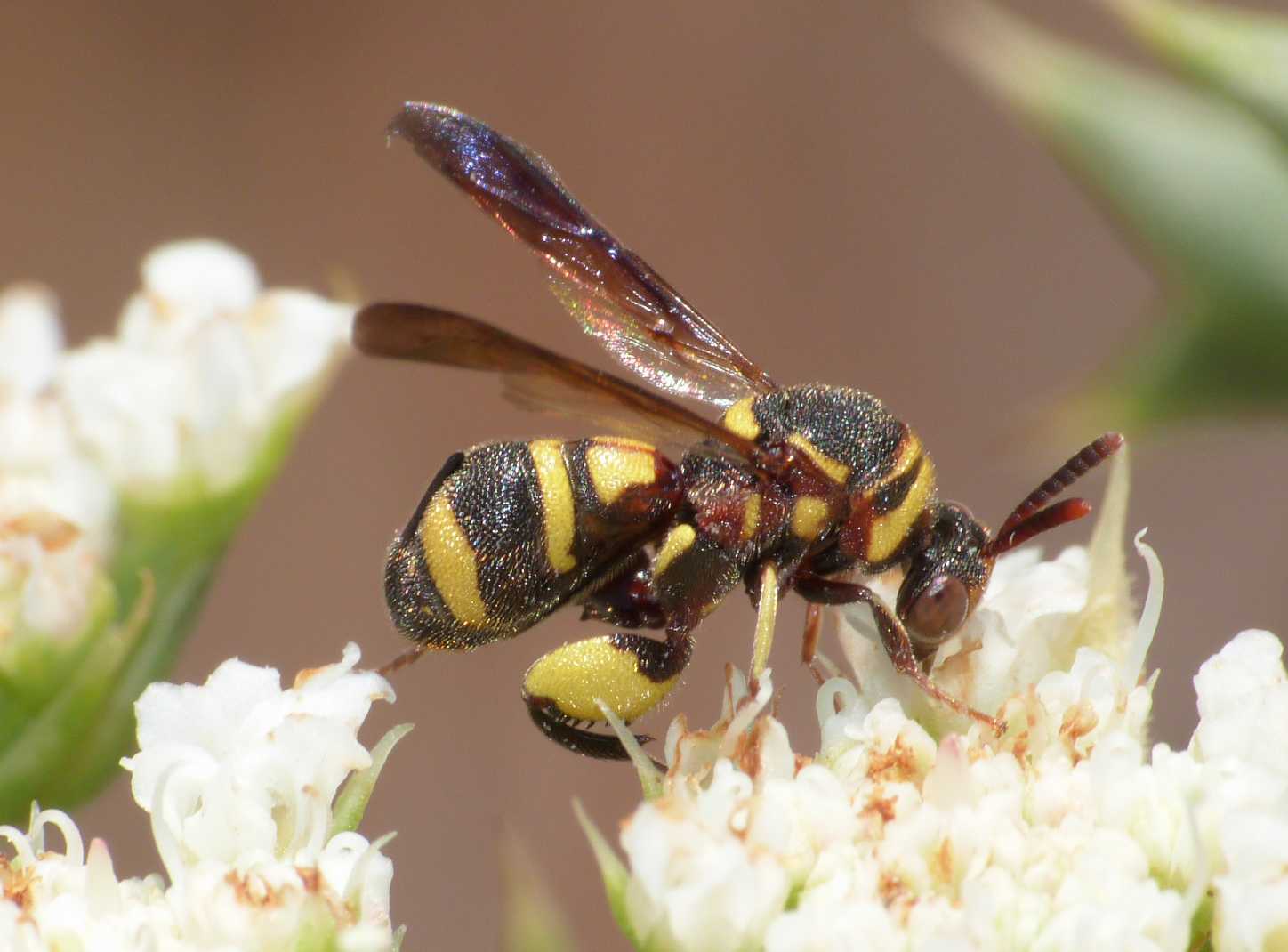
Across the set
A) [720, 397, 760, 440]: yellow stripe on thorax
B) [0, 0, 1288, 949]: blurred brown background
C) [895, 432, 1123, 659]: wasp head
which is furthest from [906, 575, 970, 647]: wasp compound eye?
[0, 0, 1288, 949]: blurred brown background

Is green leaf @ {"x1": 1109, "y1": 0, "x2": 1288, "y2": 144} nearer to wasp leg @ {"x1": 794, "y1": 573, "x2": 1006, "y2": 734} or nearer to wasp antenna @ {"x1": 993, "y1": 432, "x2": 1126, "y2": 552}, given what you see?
wasp antenna @ {"x1": 993, "y1": 432, "x2": 1126, "y2": 552}

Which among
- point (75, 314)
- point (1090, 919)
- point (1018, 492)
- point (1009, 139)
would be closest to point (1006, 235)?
point (1009, 139)

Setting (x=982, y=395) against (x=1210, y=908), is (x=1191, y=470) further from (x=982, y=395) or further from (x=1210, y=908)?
(x=1210, y=908)

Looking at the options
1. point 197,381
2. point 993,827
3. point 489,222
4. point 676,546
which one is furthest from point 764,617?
point 489,222

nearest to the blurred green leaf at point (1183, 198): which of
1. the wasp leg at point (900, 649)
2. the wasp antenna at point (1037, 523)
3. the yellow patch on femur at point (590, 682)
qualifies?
the wasp antenna at point (1037, 523)

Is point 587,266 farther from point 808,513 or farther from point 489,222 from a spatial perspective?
point 489,222
